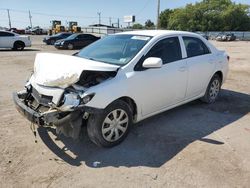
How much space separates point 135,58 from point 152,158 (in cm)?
155

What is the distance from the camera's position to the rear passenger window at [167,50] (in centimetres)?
464

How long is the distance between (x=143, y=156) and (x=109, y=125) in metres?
0.66

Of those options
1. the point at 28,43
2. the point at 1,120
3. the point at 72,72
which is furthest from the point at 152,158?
the point at 28,43

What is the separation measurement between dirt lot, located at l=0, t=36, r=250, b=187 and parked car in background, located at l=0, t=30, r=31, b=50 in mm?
16000

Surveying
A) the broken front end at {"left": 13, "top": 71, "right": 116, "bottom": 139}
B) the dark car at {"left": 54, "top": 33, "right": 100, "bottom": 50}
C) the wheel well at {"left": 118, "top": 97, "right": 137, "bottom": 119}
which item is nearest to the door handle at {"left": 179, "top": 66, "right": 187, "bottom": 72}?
the wheel well at {"left": 118, "top": 97, "right": 137, "bottom": 119}

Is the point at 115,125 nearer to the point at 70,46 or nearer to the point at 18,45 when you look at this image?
the point at 18,45

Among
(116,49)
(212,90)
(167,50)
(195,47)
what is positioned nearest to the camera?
(116,49)

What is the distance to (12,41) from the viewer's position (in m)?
19.9

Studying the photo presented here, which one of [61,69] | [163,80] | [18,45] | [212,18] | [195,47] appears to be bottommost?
[18,45]

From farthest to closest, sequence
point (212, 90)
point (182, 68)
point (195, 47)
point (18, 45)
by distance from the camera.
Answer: point (18, 45) → point (212, 90) → point (195, 47) → point (182, 68)

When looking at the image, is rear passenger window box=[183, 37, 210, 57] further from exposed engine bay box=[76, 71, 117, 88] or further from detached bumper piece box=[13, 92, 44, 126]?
detached bumper piece box=[13, 92, 44, 126]

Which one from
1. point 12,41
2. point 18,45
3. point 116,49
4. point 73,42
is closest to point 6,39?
point 12,41

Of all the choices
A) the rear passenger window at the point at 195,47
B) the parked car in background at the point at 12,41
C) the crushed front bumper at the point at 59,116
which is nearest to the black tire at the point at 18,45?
the parked car in background at the point at 12,41

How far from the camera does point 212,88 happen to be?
6285mm
